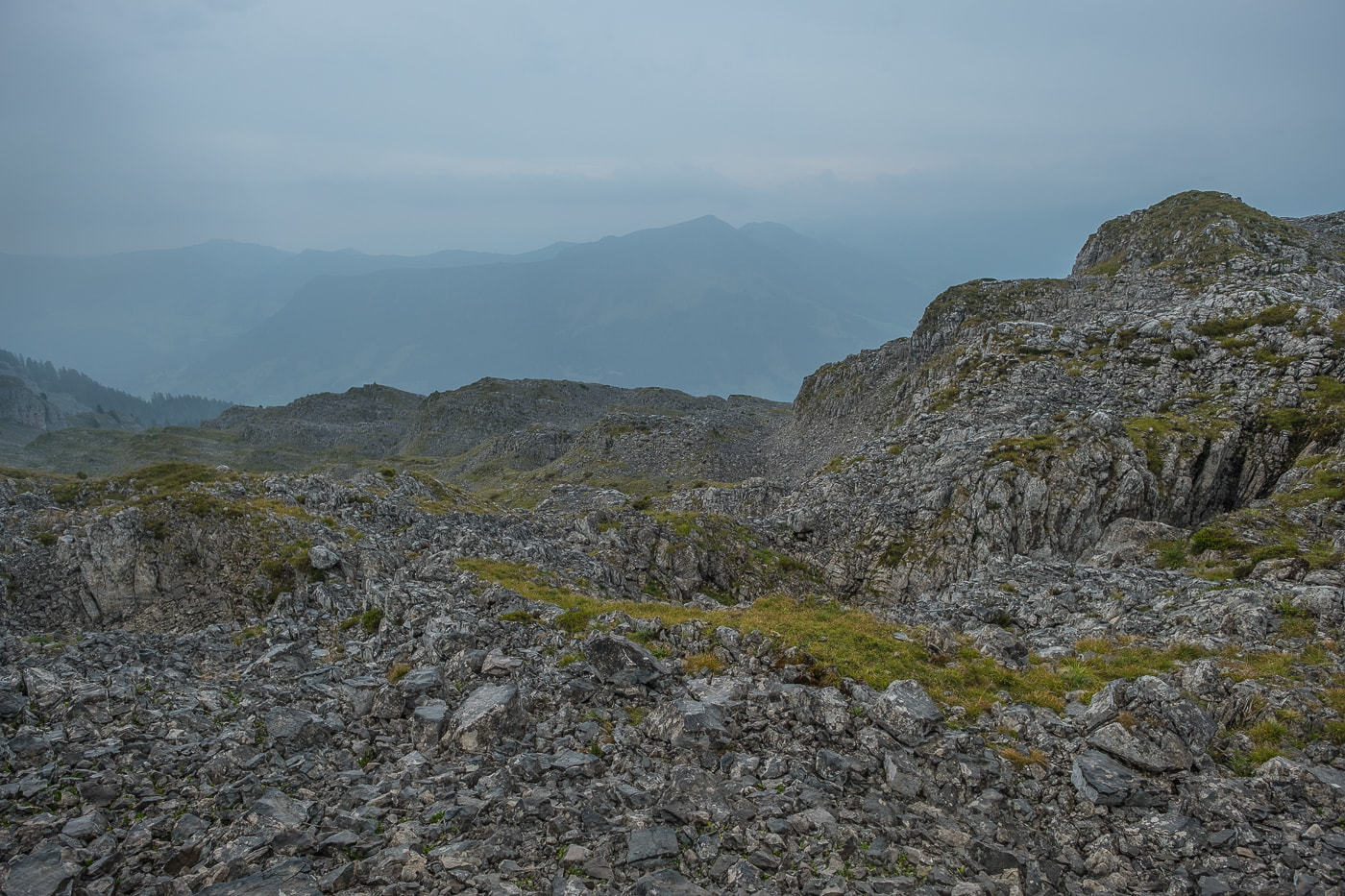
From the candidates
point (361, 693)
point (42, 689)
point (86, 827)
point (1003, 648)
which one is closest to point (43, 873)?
point (86, 827)

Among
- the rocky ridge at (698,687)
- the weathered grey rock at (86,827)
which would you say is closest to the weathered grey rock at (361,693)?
the rocky ridge at (698,687)

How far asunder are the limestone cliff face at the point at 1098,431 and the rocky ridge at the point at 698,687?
36cm

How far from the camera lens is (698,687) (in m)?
16.8

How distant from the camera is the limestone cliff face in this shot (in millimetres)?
38656

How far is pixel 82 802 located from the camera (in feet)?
37.8

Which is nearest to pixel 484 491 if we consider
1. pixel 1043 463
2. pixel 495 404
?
pixel 495 404

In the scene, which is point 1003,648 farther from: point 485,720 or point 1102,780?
point 485,720

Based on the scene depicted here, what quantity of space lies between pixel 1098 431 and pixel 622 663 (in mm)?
40638

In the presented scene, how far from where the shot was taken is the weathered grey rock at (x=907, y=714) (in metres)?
14.6

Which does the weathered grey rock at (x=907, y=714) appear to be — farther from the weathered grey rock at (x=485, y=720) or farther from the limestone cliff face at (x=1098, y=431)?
the limestone cliff face at (x=1098, y=431)

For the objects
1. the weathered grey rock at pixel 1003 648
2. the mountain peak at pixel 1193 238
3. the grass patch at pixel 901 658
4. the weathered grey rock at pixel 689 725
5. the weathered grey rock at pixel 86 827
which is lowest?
the weathered grey rock at pixel 1003 648

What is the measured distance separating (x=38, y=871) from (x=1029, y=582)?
33.8 m

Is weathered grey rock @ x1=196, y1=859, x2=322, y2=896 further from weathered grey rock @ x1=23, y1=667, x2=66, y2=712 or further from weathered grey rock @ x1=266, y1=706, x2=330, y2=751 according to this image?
weathered grey rock @ x1=23, y1=667, x2=66, y2=712

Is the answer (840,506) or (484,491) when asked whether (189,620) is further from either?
(484,491)
